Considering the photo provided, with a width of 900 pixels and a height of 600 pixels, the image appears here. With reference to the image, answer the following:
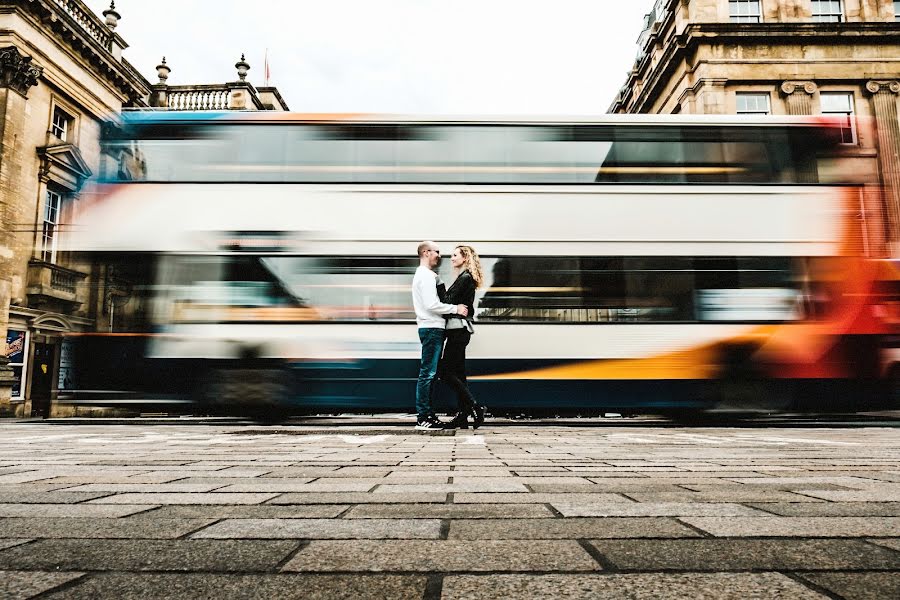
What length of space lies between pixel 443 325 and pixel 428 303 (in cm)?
27

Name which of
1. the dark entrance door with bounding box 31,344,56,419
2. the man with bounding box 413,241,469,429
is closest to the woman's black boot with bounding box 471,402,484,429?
the man with bounding box 413,241,469,429

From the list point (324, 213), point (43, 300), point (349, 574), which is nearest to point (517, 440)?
point (349, 574)

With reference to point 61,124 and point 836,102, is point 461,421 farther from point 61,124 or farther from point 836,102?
point 836,102

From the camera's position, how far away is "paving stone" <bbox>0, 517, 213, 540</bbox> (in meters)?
1.58

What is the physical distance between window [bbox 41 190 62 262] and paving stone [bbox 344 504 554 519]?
65.8 feet

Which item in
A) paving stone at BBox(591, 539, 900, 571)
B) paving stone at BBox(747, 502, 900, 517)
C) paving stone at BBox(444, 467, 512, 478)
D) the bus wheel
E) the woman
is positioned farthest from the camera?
the bus wheel

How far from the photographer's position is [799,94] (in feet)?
81.5

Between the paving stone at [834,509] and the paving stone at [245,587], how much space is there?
124cm

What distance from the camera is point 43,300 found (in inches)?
721

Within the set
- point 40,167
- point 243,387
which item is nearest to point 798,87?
point 243,387

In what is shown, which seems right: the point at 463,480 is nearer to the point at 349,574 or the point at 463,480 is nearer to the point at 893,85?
the point at 349,574

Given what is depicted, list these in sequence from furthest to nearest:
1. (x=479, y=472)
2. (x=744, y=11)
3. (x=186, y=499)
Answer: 1. (x=744, y=11)
2. (x=479, y=472)
3. (x=186, y=499)

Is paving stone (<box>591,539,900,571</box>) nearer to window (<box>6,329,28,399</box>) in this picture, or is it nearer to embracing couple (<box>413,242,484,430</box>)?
embracing couple (<box>413,242,484,430</box>)

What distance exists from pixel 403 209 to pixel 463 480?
22.5 ft
